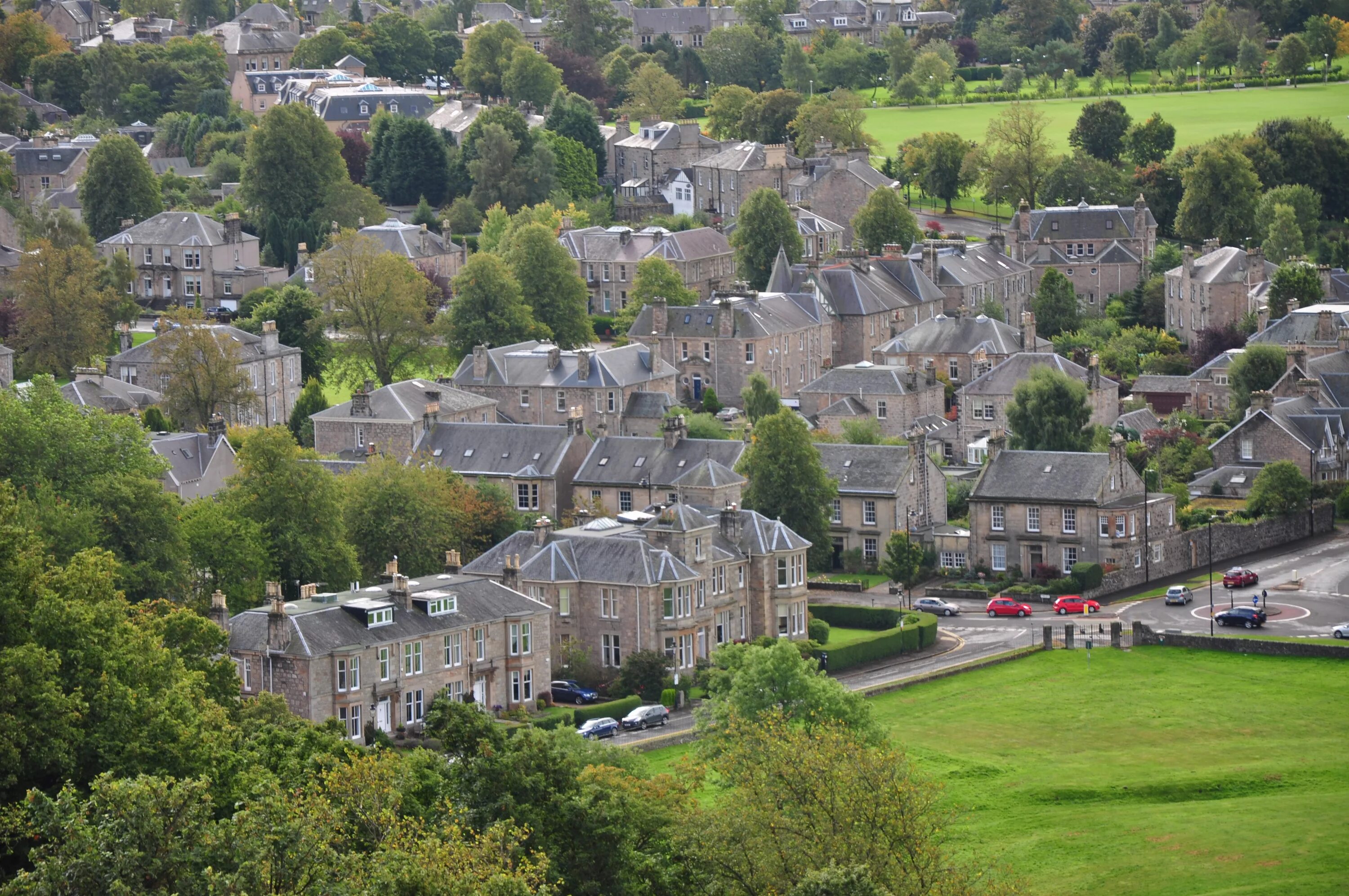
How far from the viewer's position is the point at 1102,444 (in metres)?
102

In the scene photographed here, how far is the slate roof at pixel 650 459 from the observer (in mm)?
92375

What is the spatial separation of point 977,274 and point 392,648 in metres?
66.3

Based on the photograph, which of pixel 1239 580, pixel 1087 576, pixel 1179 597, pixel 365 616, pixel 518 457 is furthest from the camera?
pixel 518 457

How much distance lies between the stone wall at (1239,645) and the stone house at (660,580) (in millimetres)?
10784

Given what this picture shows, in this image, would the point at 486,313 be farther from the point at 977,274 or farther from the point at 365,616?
the point at 365,616

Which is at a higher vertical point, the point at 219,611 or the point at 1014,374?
the point at 1014,374

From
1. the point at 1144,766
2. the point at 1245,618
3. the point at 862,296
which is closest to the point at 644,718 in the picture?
the point at 1144,766

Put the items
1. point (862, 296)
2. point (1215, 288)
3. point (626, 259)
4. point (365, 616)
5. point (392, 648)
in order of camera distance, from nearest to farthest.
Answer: point (365, 616) < point (392, 648) < point (862, 296) < point (1215, 288) < point (626, 259)

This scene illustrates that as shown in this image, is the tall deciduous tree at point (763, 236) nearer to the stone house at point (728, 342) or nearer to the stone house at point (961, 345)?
the stone house at point (728, 342)

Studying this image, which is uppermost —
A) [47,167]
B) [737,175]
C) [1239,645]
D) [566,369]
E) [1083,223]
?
[47,167]

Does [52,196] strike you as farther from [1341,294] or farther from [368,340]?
[1341,294]

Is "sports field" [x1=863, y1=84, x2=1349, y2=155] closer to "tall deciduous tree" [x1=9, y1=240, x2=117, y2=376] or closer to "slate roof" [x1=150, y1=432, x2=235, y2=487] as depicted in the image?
"tall deciduous tree" [x1=9, y1=240, x2=117, y2=376]

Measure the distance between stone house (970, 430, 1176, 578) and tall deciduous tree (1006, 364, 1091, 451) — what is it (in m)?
6.07

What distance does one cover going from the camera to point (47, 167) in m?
165
